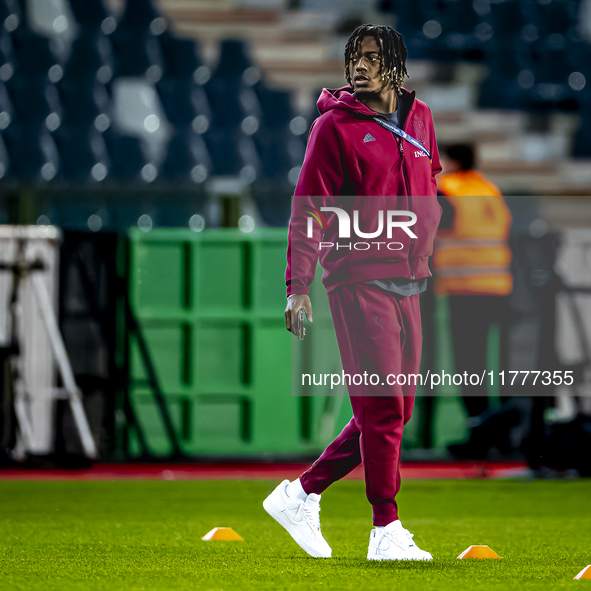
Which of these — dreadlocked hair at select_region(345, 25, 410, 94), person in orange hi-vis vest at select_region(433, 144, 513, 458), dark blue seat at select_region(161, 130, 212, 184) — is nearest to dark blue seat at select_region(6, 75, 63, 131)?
dark blue seat at select_region(161, 130, 212, 184)

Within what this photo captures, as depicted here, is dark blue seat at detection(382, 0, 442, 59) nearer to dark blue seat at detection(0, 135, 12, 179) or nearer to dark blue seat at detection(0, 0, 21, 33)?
dark blue seat at detection(0, 0, 21, 33)

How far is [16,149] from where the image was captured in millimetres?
9570

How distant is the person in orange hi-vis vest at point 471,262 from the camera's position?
20.9 feet

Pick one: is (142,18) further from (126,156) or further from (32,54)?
(126,156)

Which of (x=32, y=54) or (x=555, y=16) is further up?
(x=555, y=16)

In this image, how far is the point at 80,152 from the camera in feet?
31.4

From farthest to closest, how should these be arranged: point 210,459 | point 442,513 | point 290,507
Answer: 1. point 210,459
2. point 442,513
3. point 290,507

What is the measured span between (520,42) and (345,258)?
318 inches

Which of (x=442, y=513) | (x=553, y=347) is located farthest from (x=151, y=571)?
(x=553, y=347)

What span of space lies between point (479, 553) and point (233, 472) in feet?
10.8

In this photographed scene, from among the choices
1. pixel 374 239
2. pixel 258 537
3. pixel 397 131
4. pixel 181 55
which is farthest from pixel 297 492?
pixel 181 55

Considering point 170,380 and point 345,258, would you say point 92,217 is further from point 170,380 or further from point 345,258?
point 345,258

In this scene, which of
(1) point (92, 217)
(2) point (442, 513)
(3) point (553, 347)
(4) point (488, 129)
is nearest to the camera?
(2) point (442, 513)

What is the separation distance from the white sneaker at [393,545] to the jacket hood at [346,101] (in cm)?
123
